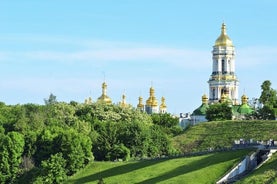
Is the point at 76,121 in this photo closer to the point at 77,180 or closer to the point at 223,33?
the point at 77,180

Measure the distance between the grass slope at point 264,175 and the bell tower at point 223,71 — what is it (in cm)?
8373

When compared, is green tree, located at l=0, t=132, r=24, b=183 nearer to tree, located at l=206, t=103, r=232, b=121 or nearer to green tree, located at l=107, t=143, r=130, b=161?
green tree, located at l=107, t=143, r=130, b=161

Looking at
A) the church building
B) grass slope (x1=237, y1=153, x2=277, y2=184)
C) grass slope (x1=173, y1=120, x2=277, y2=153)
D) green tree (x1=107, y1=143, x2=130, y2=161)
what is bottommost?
grass slope (x1=237, y1=153, x2=277, y2=184)

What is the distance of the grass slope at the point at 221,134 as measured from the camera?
7888 centimetres

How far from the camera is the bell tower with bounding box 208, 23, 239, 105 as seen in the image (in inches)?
5335

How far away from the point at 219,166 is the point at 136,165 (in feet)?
32.4

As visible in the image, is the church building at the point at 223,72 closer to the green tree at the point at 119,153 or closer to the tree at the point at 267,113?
the tree at the point at 267,113

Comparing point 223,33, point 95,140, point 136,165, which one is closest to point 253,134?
point 95,140

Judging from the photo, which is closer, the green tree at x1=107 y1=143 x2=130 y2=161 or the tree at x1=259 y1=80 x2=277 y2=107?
the green tree at x1=107 y1=143 x2=130 y2=161

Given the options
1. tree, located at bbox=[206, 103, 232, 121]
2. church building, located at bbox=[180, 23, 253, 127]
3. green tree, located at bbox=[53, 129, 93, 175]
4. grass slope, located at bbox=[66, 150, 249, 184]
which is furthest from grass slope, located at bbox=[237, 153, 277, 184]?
church building, located at bbox=[180, 23, 253, 127]

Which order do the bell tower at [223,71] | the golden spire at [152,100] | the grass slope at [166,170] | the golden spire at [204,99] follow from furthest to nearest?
the golden spire at [152,100]
the bell tower at [223,71]
the golden spire at [204,99]
the grass slope at [166,170]

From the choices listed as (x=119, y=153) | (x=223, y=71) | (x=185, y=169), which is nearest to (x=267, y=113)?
(x=119, y=153)

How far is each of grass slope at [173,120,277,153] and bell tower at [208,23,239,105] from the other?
47.2m

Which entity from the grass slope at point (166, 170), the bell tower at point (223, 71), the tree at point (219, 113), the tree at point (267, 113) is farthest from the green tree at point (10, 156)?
the bell tower at point (223, 71)
